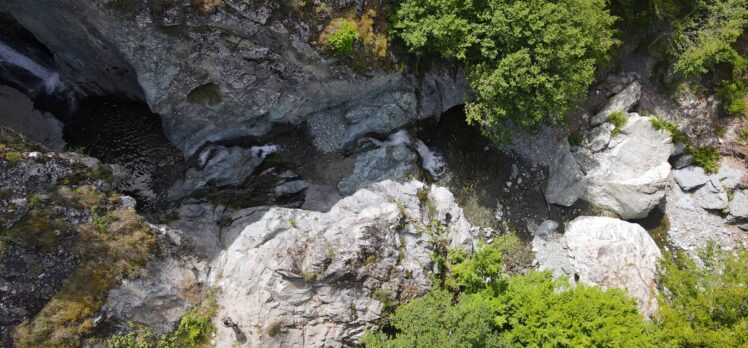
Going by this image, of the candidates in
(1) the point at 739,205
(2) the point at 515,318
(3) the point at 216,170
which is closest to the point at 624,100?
(1) the point at 739,205

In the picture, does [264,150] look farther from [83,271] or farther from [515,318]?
[515,318]

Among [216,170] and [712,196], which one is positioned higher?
[216,170]

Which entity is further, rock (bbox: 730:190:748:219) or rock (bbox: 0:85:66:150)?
rock (bbox: 730:190:748:219)

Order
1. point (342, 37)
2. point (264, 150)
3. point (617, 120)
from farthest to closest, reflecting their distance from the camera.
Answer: point (617, 120)
point (264, 150)
point (342, 37)

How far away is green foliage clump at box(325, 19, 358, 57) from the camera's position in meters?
17.0

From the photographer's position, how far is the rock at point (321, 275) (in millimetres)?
16234

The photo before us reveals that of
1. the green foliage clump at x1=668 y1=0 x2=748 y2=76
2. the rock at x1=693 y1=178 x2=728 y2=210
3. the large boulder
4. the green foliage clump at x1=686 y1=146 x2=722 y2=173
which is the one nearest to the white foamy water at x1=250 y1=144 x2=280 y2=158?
the large boulder

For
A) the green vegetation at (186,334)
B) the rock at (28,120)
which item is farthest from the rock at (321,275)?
the rock at (28,120)

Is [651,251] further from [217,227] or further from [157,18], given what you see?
[157,18]

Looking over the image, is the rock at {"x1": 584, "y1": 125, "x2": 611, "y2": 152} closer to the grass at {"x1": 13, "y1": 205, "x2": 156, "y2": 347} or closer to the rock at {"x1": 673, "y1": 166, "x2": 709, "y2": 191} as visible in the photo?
the rock at {"x1": 673, "y1": 166, "x2": 709, "y2": 191}

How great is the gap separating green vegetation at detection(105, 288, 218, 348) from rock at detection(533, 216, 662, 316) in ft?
46.7

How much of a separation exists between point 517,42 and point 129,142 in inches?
712

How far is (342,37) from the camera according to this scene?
17.0 meters

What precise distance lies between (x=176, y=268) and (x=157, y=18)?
9241 mm
